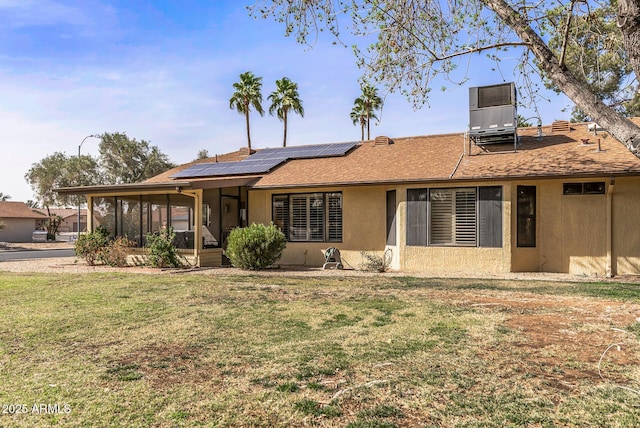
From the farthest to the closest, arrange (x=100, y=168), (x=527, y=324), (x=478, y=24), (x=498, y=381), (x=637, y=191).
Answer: (x=100, y=168) → (x=637, y=191) → (x=478, y=24) → (x=527, y=324) → (x=498, y=381)

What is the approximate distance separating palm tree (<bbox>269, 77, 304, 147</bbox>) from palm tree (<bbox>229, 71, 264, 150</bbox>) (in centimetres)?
133

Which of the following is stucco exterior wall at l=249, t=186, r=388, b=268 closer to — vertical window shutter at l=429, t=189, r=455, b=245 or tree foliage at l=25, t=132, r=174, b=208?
vertical window shutter at l=429, t=189, r=455, b=245

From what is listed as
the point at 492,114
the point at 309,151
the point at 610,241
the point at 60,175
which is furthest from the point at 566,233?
the point at 60,175

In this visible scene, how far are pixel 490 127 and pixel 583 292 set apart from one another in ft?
23.2

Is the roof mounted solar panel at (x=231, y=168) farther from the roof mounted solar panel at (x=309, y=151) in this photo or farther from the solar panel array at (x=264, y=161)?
the roof mounted solar panel at (x=309, y=151)

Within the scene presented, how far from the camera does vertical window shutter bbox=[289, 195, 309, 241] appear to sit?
16391 mm

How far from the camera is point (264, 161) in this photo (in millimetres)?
19453

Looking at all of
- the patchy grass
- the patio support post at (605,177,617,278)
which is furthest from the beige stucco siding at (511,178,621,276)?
the patchy grass

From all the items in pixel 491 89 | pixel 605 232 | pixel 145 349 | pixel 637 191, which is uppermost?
pixel 491 89

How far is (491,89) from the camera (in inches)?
599

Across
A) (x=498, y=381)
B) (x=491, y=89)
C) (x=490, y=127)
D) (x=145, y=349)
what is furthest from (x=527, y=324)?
(x=491, y=89)

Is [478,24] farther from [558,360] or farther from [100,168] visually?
[100,168]

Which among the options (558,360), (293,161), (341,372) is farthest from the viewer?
(293,161)

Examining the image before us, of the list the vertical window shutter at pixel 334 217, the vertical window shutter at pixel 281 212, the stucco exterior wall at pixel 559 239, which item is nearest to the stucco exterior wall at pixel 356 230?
the vertical window shutter at pixel 334 217
